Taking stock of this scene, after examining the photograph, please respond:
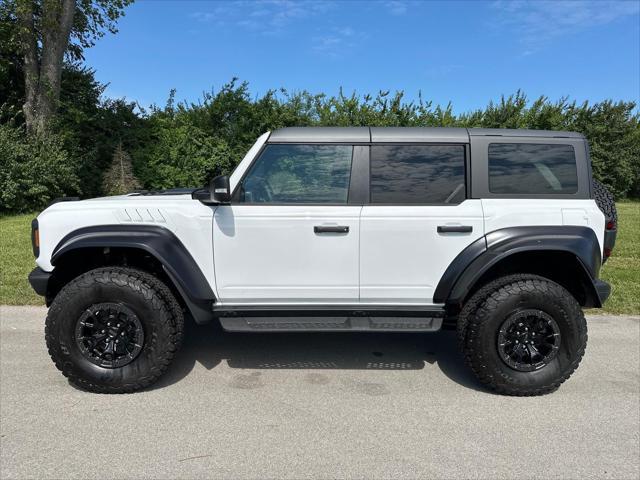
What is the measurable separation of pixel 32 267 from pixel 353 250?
5.85 metres

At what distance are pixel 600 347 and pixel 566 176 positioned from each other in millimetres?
1854

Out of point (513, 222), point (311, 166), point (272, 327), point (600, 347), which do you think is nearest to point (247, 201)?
point (311, 166)

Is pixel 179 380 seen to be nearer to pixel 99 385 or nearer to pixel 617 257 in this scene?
pixel 99 385

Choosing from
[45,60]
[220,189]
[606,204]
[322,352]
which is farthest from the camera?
[45,60]

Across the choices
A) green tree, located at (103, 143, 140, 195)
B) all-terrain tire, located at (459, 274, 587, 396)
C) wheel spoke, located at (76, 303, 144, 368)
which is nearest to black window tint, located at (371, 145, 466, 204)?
all-terrain tire, located at (459, 274, 587, 396)

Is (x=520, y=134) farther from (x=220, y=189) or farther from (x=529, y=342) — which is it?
(x=220, y=189)

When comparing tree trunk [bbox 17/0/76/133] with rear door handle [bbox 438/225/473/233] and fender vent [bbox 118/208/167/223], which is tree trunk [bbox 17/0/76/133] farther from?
rear door handle [bbox 438/225/473/233]

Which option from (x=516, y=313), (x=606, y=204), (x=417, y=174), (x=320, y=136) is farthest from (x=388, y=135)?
(x=606, y=204)

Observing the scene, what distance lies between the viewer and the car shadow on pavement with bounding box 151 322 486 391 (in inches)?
141

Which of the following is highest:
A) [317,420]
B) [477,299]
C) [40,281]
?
[40,281]

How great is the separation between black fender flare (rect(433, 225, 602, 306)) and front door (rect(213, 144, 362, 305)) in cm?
76

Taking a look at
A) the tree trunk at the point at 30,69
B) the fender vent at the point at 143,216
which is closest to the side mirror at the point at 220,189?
the fender vent at the point at 143,216

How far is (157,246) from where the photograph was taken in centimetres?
307

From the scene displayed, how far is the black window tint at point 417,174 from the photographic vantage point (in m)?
3.23
